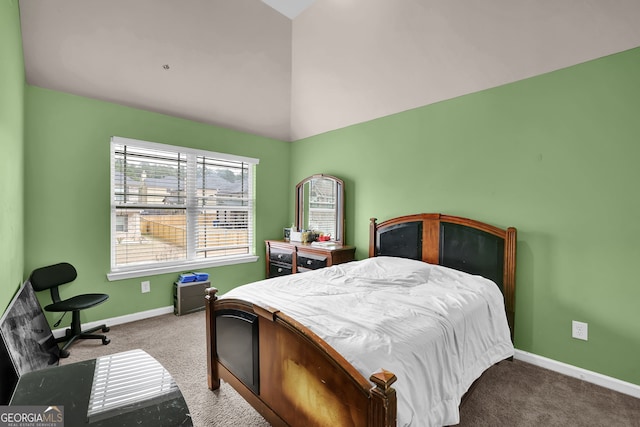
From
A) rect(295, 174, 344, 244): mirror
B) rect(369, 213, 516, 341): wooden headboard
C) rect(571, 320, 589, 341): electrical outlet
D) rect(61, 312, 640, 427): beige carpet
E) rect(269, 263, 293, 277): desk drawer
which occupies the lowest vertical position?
rect(61, 312, 640, 427): beige carpet

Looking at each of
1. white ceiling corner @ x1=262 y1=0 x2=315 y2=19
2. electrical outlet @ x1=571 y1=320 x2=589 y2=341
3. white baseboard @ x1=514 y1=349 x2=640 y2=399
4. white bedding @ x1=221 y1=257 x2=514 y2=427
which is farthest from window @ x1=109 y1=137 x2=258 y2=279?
electrical outlet @ x1=571 y1=320 x2=589 y2=341

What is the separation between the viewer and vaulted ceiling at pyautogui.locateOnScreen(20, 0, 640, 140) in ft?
7.52

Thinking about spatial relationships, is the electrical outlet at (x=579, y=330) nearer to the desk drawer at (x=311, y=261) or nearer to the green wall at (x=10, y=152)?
the desk drawer at (x=311, y=261)

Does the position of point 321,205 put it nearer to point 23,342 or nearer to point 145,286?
point 145,286

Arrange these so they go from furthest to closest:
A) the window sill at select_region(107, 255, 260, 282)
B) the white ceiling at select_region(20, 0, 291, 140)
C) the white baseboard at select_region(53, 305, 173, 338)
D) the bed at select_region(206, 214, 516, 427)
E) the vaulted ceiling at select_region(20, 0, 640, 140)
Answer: the window sill at select_region(107, 255, 260, 282), the white baseboard at select_region(53, 305, 173, 338), the white ceiling at select_region(20, 0, 291, 140), the vaulted ceiling at select_region(20, 0, 640, 140), the bed at select_region(206, 214, 516, 427)

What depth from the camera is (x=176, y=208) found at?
3.83m

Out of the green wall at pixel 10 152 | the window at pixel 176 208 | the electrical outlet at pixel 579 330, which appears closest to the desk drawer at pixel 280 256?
the window at pixel 176 208

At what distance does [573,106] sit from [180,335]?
4181 mm

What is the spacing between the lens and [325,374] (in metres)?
1.34

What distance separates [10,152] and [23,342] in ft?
4.37

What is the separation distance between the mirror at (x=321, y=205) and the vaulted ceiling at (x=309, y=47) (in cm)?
95

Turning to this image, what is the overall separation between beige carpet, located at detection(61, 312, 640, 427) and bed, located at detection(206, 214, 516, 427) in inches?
6.9

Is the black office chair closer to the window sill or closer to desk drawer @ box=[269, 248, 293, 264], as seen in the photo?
the window sill

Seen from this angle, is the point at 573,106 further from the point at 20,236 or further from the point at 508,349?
the point at 20,236
